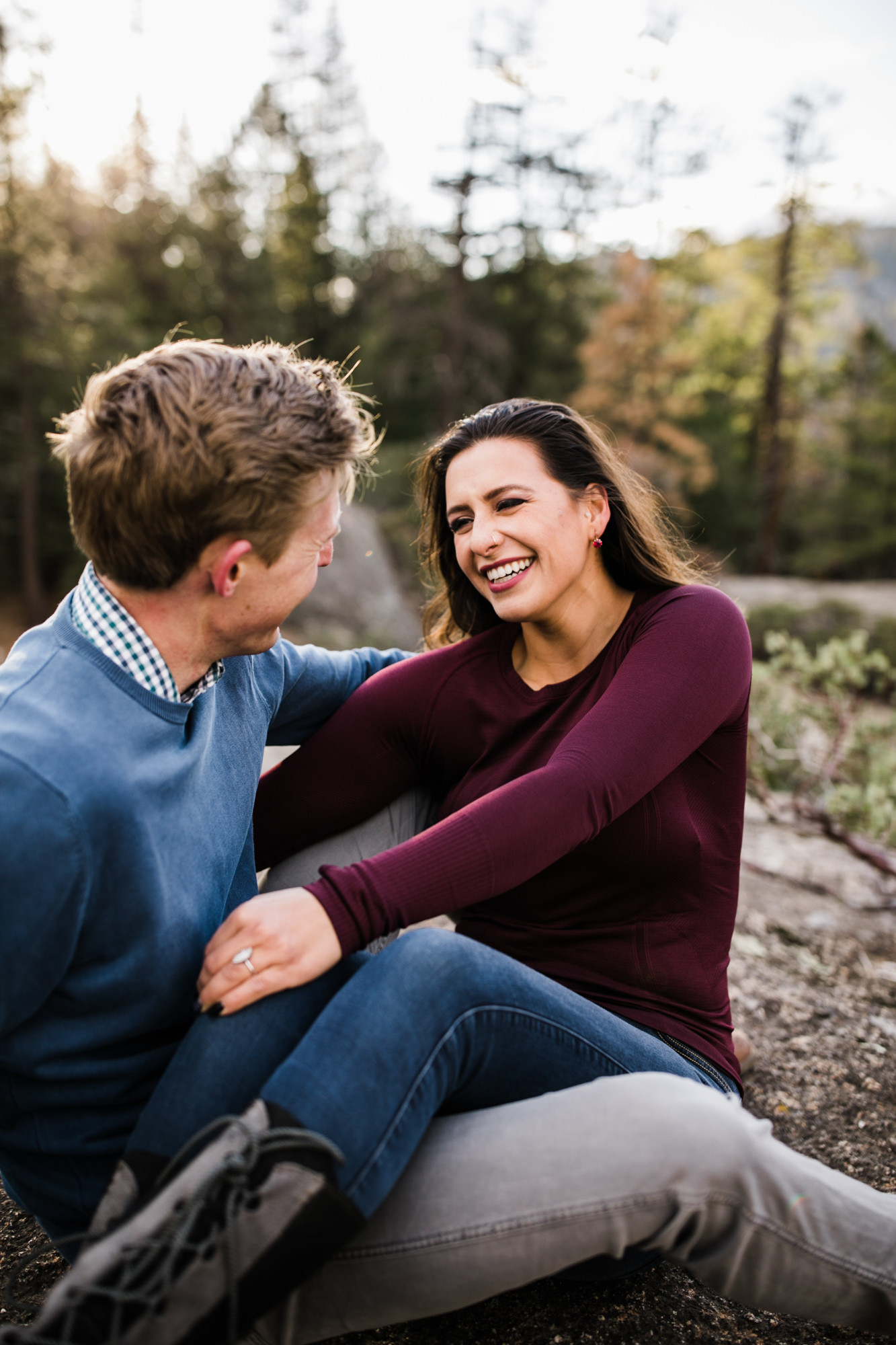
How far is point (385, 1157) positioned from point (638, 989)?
2.34 feet

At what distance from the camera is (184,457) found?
1.37 m

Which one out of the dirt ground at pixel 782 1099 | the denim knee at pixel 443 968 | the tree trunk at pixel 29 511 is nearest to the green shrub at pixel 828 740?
the dirt ground at pixel 782 1099

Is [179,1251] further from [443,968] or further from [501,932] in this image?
[501,932]

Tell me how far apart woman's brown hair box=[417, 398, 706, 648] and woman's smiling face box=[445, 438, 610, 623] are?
0.10 feet

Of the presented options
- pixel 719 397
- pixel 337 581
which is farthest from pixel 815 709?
pixel 719 397

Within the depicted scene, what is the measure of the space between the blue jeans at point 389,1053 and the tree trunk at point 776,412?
18.0m

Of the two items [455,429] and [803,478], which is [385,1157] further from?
[803,478]

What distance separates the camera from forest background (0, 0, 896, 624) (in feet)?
49.4

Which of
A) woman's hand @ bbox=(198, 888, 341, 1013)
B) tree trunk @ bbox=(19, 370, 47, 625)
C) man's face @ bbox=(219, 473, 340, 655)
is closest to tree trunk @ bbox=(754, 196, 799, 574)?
tree trunk @ bbox=(19, 370, 47, 625)

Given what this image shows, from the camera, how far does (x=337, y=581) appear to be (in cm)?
1192

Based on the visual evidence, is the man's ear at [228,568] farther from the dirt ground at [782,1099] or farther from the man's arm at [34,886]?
the dirt ground at [782,1099]

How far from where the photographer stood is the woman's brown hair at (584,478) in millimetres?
2143

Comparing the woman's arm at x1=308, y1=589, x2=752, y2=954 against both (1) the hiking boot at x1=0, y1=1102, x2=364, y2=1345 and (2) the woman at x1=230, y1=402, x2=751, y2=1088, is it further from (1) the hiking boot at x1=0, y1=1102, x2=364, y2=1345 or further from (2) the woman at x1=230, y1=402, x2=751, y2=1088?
(1) the hiking boot at x1=0, y1=1102, x2=364, y2=1345

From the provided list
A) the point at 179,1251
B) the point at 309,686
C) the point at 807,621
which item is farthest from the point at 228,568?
the point at 807,621
